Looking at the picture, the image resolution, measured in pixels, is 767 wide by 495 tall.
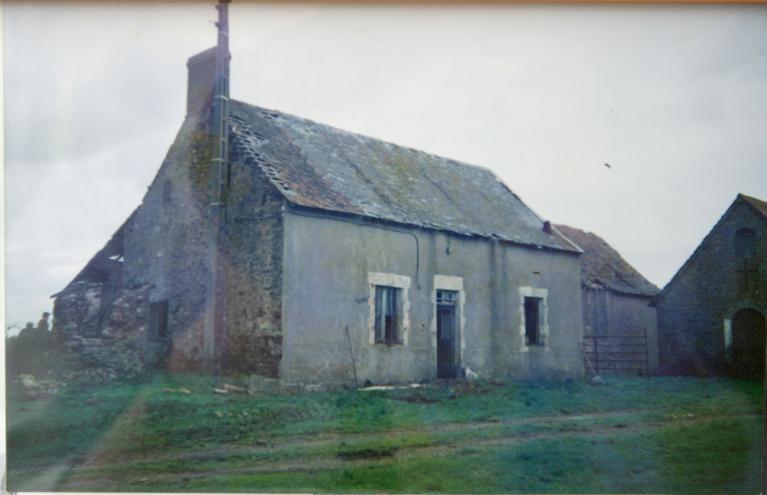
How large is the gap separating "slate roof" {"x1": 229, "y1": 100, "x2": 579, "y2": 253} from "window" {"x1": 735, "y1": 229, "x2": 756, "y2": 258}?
16.7ft

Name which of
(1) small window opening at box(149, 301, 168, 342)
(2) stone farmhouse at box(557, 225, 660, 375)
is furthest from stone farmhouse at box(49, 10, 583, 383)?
(2) stone farmhouse at box(557, 225, 660, 375)

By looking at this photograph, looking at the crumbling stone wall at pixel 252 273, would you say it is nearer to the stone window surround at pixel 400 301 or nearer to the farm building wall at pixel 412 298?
the farm building wall at pixel 412 298

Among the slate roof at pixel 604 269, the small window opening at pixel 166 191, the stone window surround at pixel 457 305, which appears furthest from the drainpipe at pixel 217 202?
the slate roof at pixel 604 269

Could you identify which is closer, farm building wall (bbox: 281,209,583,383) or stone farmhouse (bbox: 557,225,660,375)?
farm building wall (bbox: 281,209,583,383)

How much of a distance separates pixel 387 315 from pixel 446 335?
2263 millimetres

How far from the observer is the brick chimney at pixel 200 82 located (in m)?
15.9

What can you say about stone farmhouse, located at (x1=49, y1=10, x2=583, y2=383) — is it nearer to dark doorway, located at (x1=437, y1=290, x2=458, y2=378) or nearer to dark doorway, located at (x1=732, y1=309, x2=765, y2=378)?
dark doorway, located at (x1=437, y1=290, x2=458, y2=378)

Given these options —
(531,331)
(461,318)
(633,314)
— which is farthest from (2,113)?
(633,314)

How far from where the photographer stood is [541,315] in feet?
65.6

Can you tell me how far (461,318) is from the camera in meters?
17.6

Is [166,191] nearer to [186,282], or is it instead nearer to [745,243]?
[186,282]

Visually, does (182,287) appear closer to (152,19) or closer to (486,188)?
(152,19)

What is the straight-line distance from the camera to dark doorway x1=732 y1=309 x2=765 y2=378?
Result: 1948 centimetres

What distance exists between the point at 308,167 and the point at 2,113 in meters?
8.58
